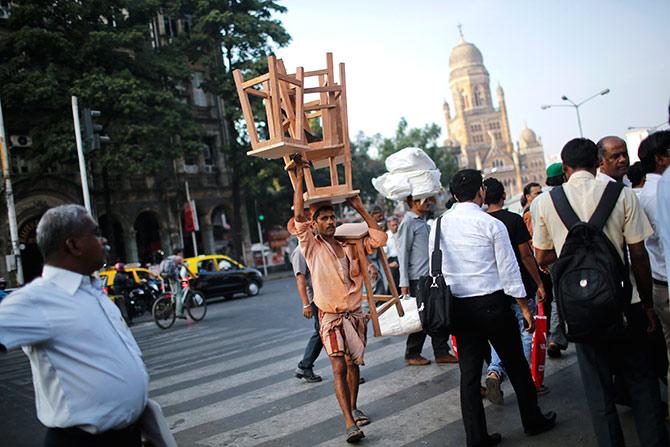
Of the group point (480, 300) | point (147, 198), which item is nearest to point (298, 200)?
point (480, 300)

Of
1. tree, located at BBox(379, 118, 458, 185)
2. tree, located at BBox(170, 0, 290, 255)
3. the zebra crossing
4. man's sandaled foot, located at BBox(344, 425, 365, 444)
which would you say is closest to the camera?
man's sandaled foot, located at BBox(344, 425, 365, 444)

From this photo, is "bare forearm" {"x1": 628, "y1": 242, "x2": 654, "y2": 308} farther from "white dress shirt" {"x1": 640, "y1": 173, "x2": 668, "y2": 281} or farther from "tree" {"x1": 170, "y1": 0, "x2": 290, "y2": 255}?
"tree" {"x1": 170, "y1": 0, "x2": 290, "y2": 255}

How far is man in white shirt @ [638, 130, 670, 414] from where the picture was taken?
367cm

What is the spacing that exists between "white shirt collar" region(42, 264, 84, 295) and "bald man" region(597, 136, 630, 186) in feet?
11.3

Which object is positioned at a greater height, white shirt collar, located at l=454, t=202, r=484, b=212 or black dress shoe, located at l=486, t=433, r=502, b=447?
white shirt collar, located at l=454, t=202, r=484, b=212

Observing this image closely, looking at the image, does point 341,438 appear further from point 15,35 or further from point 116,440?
point 15,35

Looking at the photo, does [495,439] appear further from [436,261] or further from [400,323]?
[400,323]

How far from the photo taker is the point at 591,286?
3205 mm

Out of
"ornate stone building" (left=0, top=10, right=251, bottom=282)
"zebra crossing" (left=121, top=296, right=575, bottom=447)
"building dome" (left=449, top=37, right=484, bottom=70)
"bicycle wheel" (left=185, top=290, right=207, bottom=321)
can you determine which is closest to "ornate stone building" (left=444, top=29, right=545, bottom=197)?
"building dome" (left=449, top=37, right=484, bottom=70)

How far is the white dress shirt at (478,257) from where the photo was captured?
415 cm

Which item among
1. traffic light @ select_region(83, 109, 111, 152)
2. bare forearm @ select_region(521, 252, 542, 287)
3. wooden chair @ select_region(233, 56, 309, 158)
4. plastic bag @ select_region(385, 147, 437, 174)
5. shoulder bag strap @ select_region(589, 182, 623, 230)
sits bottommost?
bare forearm @ select_region(521, 252, 542, 287)

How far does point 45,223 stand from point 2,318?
0.46m

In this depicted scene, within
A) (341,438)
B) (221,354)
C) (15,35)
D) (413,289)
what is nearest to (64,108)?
(15,35)

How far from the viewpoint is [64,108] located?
24.8m
